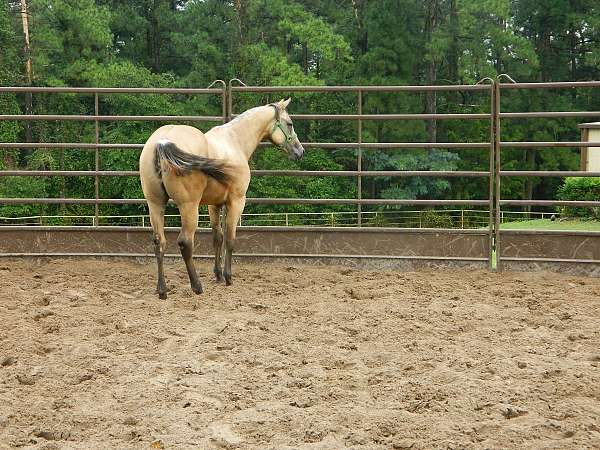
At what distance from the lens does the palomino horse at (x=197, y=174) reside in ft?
19.8

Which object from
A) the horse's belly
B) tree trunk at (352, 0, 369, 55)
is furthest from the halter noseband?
tree trunk at (352, 0, 369, 55)

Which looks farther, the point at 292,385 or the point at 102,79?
the point at 102,79

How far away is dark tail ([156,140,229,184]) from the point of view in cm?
592

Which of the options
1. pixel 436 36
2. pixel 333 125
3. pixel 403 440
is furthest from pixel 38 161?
pixel 403 440

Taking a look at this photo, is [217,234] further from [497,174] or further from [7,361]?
[7,361]

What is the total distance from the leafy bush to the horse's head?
854 cm

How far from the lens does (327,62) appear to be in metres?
28.9

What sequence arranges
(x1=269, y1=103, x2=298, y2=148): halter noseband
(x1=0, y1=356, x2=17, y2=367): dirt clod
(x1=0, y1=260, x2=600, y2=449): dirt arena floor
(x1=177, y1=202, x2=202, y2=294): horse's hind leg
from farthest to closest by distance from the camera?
(x1=269, y1=103, x2=298, y2=148): halter noseband
(x1=177, y1=202, x2=202, y2=294): horse's hind leg
(x1=0, y1=356, x2=17, y2=367): dirt clod
(x1=0, y1=260, x2=600, y2=449): dirt arena floor

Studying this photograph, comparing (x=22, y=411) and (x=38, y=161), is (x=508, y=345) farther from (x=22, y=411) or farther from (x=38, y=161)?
(x=38, y=161)

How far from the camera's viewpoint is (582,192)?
1529cm

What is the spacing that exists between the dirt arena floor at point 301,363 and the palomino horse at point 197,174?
41 cm

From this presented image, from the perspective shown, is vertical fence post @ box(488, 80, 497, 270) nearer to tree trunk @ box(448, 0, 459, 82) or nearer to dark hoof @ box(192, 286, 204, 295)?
dark hoof @ box(192, 286, 204, 295)

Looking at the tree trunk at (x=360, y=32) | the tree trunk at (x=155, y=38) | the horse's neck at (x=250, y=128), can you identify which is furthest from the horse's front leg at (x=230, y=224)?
the tree trunk at (x=155, y=38)

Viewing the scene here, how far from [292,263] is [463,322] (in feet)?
8.66
